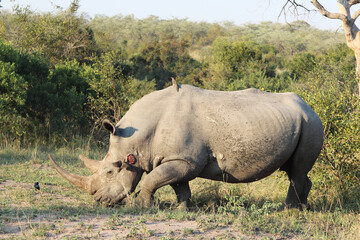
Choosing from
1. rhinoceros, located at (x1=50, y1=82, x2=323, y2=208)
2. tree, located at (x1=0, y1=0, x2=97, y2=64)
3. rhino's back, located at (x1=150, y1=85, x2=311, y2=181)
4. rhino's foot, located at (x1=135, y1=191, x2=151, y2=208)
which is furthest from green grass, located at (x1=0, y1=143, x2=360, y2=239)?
tree, located at (x1=0, y1=0, x2=97, y2=64)

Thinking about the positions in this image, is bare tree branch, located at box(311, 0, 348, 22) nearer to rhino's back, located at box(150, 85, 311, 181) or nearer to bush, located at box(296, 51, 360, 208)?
bush, located at box(296, 51, 360, 208)

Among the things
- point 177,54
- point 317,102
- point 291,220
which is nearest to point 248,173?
point 291,220

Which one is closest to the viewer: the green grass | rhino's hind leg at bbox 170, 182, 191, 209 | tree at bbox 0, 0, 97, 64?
the green grass

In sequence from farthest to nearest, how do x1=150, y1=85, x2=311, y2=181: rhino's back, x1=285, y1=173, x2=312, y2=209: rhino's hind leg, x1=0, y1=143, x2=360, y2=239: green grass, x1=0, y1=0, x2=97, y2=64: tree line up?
x1=0, y1=0, x2=97, y2=64: tree → x1=285, y1=173, x2=312, y2=209: rhino's hind leg → x1=150, y1=85, x2=311, y2=181: rhino's back → x1=0, y1=143, x2=360, y2=239: green grass

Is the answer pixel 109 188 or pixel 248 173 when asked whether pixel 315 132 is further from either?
pixel 109 188

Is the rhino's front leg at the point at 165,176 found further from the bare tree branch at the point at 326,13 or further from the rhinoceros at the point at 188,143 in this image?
the bare tree branch at the point at 326,13

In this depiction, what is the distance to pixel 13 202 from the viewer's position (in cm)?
655

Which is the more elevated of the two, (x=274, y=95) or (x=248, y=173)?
(x=274, y=95)

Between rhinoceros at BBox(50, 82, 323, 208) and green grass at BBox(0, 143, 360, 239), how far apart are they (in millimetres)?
344

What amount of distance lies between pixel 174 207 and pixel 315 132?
2407mm

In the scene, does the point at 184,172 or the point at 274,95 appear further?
the point at 274,95

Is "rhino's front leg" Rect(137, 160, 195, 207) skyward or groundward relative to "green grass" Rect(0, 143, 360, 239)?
skyward

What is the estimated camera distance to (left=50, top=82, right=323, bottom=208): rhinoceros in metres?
6.51

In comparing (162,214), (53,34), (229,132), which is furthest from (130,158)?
(53,34)
